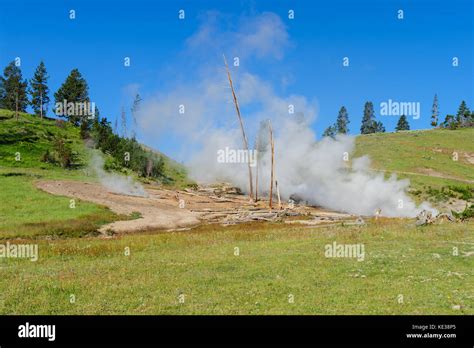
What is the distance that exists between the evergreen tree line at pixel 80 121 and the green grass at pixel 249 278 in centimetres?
5757

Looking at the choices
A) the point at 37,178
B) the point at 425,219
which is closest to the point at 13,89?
the point at 37,178

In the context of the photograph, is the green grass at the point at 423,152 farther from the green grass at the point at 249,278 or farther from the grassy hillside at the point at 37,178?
the green grass at the point at 249,278

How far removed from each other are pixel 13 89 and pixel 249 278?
437 ft

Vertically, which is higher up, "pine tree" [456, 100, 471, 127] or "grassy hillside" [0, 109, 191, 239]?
"pine tree" [456, 100, 471, 127]

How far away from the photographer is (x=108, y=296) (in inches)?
693

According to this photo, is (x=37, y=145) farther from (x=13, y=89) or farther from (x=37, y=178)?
(x=13, y=89)

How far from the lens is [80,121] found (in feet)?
411

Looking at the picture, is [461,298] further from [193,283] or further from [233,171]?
[233,171]

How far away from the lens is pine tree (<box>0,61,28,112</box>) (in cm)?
13150

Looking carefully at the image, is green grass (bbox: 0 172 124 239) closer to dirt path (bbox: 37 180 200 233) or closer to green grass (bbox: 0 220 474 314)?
dirt path (bbox: 37 180 200 233)

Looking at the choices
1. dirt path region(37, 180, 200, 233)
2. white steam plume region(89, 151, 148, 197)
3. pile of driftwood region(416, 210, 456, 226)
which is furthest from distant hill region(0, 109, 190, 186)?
pile of driftwood region(416, 210, 456, 226)

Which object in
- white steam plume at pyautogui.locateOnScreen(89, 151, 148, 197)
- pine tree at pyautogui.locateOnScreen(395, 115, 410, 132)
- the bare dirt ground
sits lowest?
the bare dirt ground
